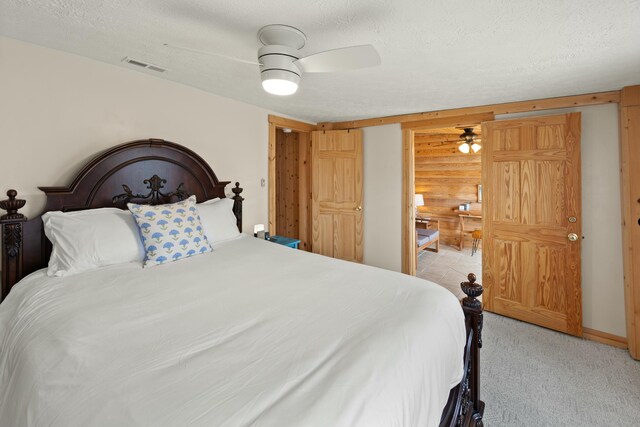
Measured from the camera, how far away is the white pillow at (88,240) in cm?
177

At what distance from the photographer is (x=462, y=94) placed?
2.88 meters

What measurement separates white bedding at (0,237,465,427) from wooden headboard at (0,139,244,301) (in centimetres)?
24

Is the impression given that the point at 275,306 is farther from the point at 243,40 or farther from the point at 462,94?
the point at 462,94

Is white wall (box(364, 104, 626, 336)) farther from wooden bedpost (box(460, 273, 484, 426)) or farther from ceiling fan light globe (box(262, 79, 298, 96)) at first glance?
ceiling fan light globe (box(262, 79, 298, 96))

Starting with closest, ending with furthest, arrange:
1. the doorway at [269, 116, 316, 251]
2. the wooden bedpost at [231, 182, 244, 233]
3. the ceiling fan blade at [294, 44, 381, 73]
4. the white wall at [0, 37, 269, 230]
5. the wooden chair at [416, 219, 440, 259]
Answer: the ceiling fan blade at [294, 44, 381, 73], the white wall at [0, 37, 269, 230], the wooden bedpost at [231, 182, 244, 233], the doorway at [269, 116, 316, 251], the wooden chair at [416, 219, 440, 259]

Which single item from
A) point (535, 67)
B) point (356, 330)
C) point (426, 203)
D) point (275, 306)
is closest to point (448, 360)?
point (356, 330)

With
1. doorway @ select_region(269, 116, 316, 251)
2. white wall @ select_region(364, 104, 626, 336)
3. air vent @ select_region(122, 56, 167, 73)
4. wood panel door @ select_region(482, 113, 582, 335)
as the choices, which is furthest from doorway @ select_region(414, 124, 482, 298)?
air vent @ select_region(122, 56, 167, 73)

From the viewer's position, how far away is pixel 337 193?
4.19m

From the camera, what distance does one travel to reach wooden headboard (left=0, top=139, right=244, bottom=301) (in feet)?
5.89

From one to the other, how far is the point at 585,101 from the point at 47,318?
165 inches

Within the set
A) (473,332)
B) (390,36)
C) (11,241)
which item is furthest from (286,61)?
(11,241)

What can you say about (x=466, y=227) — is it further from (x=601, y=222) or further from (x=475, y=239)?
(x=601, y=222)

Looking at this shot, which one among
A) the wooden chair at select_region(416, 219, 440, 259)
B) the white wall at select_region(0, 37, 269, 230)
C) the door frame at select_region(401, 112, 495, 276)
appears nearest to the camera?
the white wall at select_region(0, 37, 269, 230)

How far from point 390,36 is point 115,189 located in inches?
86.6
